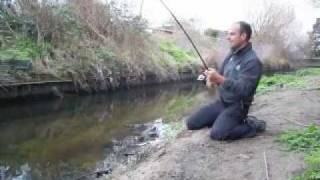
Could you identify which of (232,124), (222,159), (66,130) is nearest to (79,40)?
(66,130)

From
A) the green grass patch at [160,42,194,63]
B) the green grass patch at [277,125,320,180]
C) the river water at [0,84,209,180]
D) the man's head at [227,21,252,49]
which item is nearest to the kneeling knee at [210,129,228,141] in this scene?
the green grass patch at [277,125,320,180]

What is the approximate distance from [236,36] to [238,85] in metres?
0.68

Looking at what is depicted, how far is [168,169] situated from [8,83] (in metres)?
11.5

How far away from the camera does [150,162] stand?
6910mm

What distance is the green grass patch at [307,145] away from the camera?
5.43 metres

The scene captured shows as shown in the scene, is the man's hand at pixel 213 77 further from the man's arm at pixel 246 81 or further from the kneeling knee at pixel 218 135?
the kneeling knee at pixel 218 135

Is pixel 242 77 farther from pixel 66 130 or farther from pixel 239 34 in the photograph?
pixel 66 130

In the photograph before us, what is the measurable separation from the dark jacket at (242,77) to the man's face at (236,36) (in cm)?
10

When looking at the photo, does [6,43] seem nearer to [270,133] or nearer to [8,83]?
[8,83]

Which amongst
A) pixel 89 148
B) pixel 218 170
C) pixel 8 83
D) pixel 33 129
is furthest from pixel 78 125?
pixel 218 170

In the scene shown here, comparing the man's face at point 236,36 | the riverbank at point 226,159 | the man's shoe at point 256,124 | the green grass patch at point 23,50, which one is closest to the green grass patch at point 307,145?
the riverbank at point 226,159

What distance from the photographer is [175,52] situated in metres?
30.8

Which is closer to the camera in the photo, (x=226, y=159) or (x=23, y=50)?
(x=226, y=159)

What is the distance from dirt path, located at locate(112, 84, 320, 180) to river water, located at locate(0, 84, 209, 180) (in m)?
1.73
